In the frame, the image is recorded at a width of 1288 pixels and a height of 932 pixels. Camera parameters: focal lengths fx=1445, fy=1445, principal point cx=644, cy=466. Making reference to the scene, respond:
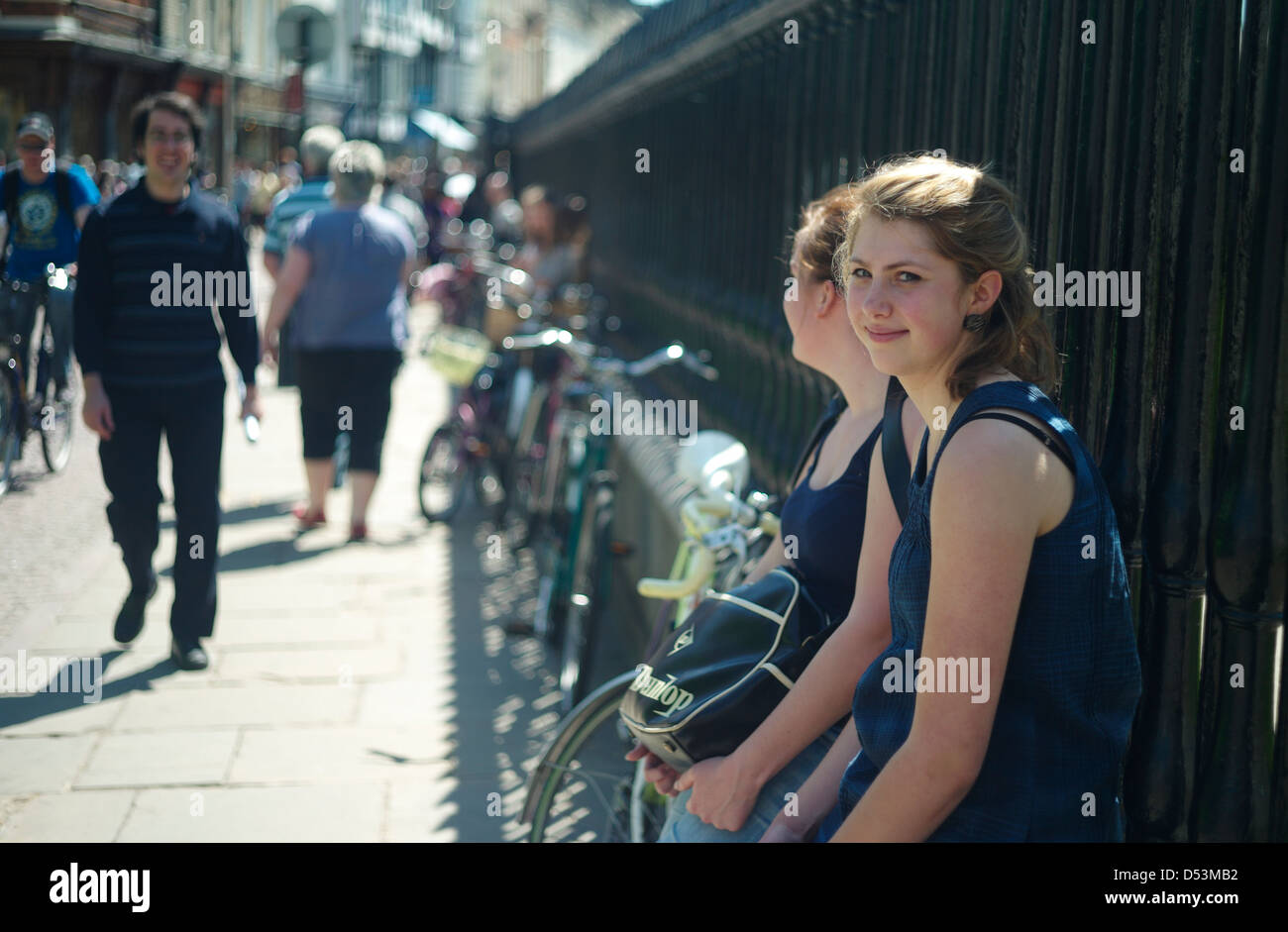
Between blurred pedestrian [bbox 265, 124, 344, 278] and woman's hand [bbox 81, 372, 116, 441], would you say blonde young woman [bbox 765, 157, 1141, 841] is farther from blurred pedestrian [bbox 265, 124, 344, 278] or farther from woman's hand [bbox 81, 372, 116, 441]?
blurred pedestrian [bbox 265, 124, 344, 278]

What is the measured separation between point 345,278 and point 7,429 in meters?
2.52

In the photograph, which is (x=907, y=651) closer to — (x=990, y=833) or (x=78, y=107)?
(x=990, y=833)

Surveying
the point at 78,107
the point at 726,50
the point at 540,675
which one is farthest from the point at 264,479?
the point at 78,107

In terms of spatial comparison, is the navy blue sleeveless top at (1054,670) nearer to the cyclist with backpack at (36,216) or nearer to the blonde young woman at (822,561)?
the blonde young woman at (822,561)

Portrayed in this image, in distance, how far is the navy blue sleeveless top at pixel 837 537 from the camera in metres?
2.44

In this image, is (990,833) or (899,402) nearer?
(990,833)

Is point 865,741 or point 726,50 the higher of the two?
point 726,50

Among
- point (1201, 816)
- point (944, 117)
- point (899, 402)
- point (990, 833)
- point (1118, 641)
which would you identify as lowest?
point (1201, 816)

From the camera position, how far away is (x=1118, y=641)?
178 cm

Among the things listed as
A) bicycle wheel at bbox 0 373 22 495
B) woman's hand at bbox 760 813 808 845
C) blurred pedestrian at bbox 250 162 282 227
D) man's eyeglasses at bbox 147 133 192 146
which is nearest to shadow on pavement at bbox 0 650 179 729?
man's eyeglasses at bbox 147 133 192 146

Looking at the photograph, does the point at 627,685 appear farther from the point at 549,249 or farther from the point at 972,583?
the point at 549,249

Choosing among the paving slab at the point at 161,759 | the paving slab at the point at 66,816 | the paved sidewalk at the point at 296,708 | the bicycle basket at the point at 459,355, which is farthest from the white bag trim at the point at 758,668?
the bicycle basket at the point at 459,355

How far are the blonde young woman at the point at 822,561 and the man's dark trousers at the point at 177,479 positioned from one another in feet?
10.7

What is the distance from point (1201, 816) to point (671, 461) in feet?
11.2
